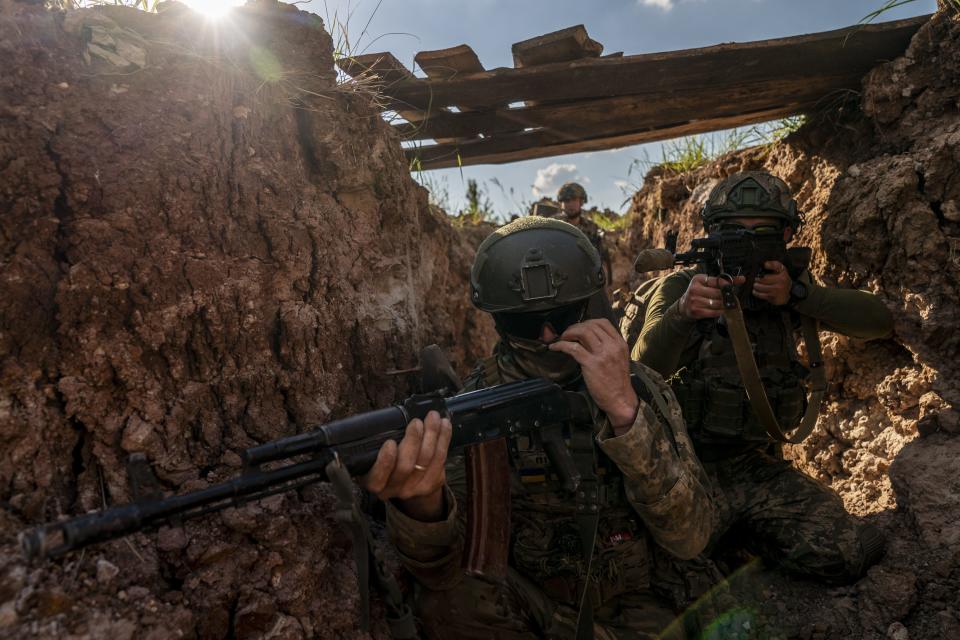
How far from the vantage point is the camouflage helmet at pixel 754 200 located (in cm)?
384

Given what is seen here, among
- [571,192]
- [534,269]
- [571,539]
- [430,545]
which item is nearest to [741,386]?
[571,539]

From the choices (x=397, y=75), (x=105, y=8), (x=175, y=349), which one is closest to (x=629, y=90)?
(x=397, y=75)

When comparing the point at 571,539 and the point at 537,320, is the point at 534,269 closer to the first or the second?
the point at 537,320

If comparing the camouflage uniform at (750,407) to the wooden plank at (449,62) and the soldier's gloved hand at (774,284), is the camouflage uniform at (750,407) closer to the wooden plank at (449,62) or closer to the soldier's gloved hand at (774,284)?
the soldier's gloved hand at (774,284)

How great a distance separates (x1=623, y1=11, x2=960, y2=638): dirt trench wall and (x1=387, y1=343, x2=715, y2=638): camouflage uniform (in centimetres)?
99

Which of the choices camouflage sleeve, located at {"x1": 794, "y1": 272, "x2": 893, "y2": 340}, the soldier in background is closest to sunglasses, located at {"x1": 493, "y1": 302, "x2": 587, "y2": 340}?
camouflage sleeve, located at {"x1": 794, "y1": 272, "x2": 893, "y2": 340}

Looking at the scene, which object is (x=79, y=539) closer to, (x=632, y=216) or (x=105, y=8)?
(x=105, y=8)

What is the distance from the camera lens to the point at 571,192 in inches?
354

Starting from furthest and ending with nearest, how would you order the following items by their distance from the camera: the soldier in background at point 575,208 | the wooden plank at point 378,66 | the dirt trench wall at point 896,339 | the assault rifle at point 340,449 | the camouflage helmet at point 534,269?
the soldier in background at point 575,208, the wooden plank at point 378,66, the dirt trench wall at point 896,339, the camouflage helmet at point 534,269, the assault rifle at point 340,449

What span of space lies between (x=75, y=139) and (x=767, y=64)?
4038 mm

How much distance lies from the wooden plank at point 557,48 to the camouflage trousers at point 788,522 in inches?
113

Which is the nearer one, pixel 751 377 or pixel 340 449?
pixel 340 449

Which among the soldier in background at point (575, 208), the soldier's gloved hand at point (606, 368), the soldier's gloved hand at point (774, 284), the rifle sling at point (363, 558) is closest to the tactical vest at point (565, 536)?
the soldier's gloved hand at point (606, 368)

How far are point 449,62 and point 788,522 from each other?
137 inches
